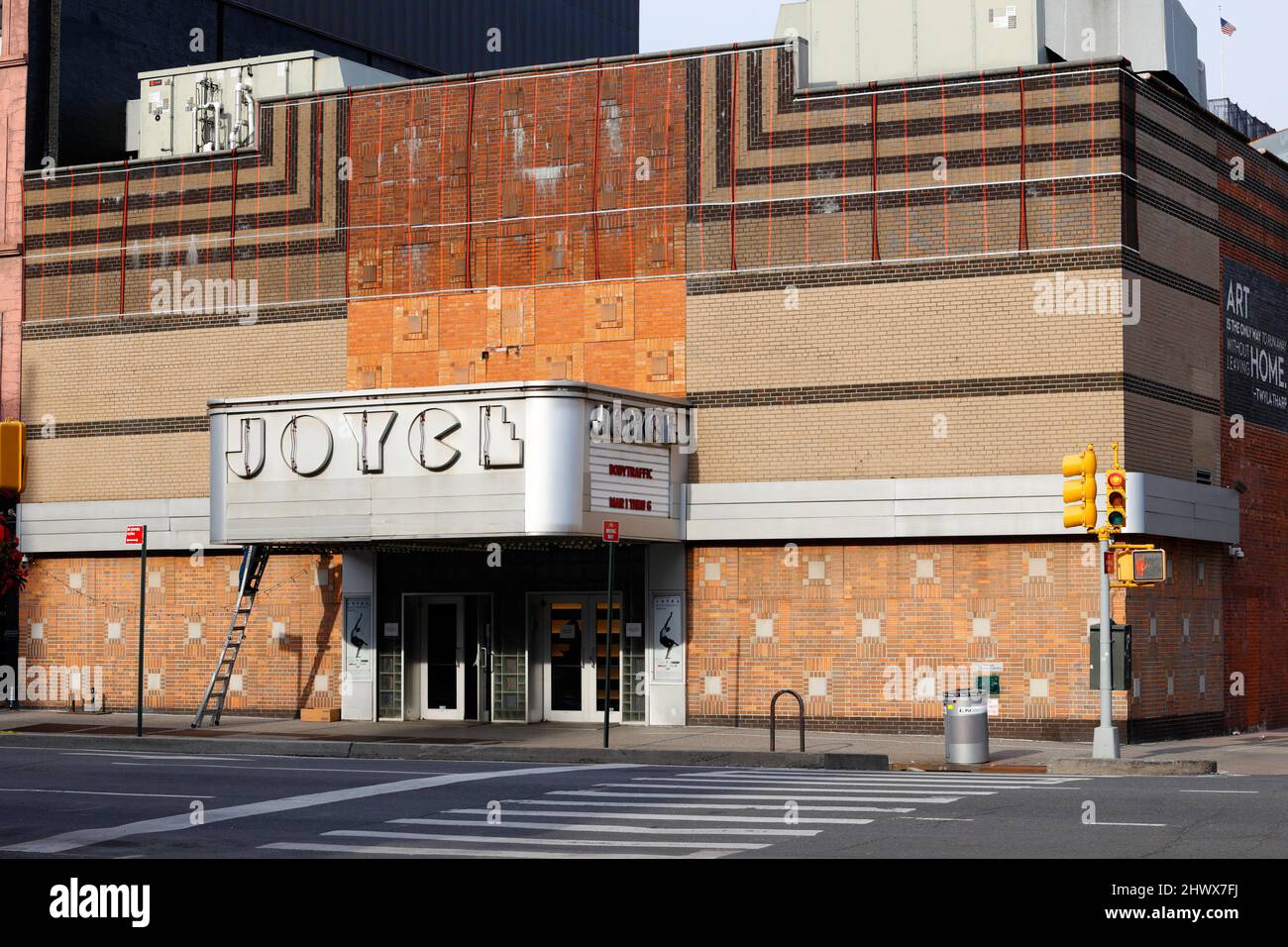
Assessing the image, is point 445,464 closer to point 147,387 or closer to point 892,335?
point 892,335

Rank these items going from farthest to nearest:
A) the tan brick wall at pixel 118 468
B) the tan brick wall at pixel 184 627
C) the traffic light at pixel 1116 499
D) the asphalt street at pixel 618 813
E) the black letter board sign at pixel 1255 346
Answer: the tan brick wall at pixel 118 468, the tan brick wall at pixel 184 627, the black letter board sign at pixel 1255 346, the traffic light at pixel 1116 499, the asphalt street at pixel 618 813

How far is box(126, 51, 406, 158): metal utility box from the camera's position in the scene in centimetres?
3788

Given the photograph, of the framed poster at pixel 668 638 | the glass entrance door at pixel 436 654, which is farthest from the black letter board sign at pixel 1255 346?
the glass entrance door at pixel 436 654

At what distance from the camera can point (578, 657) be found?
32.5 metres

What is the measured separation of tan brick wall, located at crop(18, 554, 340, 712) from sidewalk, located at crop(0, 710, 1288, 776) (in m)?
A: 1.28

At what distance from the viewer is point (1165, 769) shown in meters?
24.0

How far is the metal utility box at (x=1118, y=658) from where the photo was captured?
24.8m

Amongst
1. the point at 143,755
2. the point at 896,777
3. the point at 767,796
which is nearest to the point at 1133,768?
the point at 896,777

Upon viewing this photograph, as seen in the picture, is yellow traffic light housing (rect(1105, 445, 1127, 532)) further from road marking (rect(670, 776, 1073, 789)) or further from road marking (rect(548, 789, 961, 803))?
road marking (rect(548, 789, 961, 803))

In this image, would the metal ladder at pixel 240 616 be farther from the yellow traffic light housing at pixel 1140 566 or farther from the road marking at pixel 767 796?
the yellow traffic light housing at pixel 1140 566

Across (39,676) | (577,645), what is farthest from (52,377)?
(577,645)

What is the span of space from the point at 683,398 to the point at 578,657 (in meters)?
5.33

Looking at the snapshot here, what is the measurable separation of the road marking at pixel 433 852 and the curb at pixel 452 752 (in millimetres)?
10720
